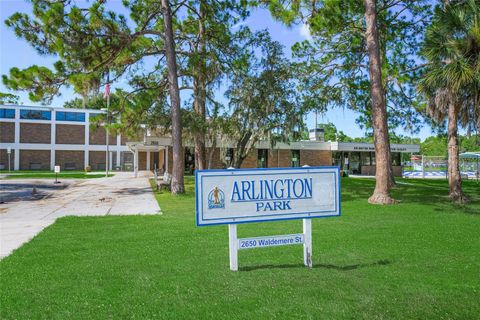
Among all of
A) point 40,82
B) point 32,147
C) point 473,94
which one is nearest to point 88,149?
point 32,147

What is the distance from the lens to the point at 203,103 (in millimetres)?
22156

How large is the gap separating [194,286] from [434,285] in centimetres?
298

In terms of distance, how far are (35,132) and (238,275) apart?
2017 inches

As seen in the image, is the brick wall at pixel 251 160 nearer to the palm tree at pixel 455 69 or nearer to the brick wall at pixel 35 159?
the palm tree at pixel 455 69

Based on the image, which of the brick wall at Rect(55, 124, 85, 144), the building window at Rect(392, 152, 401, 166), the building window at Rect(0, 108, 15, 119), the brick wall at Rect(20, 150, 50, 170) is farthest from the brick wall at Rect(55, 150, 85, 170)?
the building window at Rect(392, 152, 401, 166)

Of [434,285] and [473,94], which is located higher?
[473,94]

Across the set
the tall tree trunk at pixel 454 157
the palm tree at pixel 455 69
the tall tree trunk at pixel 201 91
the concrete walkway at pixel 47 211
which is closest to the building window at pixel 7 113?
the tall tree trunk at pixel 201 91

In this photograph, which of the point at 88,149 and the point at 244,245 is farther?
the point at 88,149

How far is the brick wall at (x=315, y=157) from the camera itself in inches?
1635

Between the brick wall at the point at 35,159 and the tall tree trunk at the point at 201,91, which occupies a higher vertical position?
the tall tree trunk at the point at 201,91

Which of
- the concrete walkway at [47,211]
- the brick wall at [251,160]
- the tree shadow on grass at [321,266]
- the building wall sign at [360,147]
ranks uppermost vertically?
the building wall sign at [360,147]

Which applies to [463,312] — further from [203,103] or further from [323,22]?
[203,103]

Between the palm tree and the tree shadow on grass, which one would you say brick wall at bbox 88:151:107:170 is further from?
the tree shadow on grass

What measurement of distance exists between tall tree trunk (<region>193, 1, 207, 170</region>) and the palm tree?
10.3 metres
